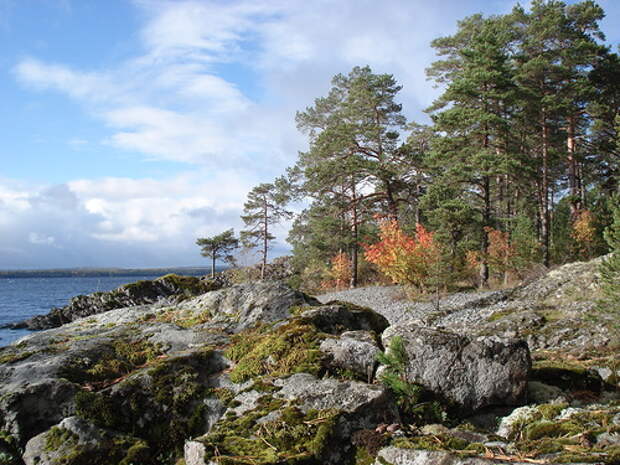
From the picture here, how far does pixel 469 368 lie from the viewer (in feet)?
14.5

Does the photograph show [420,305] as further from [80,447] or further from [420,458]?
[80,447]

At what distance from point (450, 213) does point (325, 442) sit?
1924 cm

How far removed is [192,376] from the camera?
4.52 meters

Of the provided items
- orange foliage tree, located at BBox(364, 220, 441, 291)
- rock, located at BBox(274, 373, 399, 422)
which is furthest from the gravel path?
rock, located at BBox(274, 373, 399, 422)

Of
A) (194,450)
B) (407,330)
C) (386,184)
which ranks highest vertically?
(386,184)

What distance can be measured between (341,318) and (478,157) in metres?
16.6

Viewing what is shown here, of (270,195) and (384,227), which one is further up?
(270,195)

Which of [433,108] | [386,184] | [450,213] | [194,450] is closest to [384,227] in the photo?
[450,213]

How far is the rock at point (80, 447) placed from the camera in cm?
357

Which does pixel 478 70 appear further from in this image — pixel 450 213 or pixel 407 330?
pixel 407 330

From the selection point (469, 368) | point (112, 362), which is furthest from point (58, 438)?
point (469, 368)

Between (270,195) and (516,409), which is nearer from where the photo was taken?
(516,409)

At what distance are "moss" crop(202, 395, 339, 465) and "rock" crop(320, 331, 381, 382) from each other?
2.65ft

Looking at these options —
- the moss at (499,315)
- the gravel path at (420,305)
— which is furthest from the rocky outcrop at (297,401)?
the gravel path at (420,305)
